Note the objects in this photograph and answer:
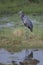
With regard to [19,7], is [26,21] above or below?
below

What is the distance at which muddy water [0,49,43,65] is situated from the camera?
2871 mm

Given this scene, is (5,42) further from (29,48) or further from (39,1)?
(39,1)

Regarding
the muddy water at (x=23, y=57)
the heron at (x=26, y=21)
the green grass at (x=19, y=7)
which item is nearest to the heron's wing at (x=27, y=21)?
the heron at (x=26, y=21)

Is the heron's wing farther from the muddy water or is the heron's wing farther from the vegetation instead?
the muddy water

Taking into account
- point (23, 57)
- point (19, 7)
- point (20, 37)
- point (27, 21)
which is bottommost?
point (23, 57)

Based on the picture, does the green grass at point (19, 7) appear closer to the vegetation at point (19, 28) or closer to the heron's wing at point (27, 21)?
the vegetation at point (19, 28)

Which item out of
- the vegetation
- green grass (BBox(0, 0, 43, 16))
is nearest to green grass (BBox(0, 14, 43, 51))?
the vegetation

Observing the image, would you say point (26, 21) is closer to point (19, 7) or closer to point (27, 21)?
point (27, 21)

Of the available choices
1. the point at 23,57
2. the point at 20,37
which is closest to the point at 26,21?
the point at 20,37

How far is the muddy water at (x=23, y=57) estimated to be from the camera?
9.42ft

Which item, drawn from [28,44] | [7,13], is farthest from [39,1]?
[28,44]

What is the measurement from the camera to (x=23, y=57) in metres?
2.95

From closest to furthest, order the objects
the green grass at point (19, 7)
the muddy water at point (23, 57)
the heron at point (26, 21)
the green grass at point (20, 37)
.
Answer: the muddy water at point (23, 57)
the green grass at point (20, 37)
the heron at point (26, 21)
the green grass at point (19, 7)

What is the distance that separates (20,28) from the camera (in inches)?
126
